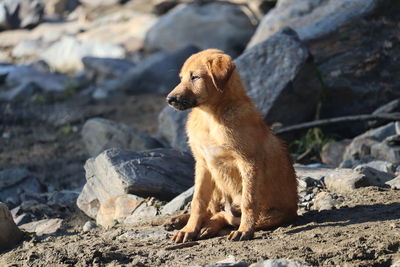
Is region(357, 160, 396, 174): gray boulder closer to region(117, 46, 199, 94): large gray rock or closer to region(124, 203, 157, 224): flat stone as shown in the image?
region(124, 203, 157, 224): flat stone

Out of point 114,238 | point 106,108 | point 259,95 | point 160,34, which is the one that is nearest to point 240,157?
point 114,238

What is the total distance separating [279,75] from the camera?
37.2 feet

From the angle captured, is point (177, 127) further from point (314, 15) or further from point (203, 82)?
point (203, 82)

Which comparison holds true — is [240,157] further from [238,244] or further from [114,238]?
[114,238]

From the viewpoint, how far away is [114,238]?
6781 millimetres

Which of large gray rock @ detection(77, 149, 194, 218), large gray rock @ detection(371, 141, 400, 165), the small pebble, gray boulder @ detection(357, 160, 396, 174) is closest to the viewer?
the small pebble

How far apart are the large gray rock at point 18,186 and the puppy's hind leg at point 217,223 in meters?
4.31

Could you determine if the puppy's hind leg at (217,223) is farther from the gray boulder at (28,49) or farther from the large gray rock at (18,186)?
the gray boulder at (28,49)

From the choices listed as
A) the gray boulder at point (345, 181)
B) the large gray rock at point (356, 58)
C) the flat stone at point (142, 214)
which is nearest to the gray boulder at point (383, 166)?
the gray boulder at point (345, 181)

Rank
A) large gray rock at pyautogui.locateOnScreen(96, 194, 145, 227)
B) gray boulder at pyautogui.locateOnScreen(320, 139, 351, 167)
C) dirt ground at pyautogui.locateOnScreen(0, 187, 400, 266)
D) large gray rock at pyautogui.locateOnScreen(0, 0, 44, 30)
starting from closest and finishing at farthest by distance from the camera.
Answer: dirt ground at pyautogui.locateOnScreen(0, 187, 400, 266) < large gray rock at pyautogui.locateOnScreen(96, 194, 145, 227) < gray boulder at pyautogui.locateOnScreen(320, 139, 351, 167) < large gray rock at pyautogui.locateOnScreen(0, 0, 44, 30)

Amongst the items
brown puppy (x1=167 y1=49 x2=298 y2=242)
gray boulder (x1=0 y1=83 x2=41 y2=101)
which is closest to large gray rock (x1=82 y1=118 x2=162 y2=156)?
brown puppy (x1=167 y1=49 x2=298 y2=242)

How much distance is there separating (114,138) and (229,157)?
5.64 m

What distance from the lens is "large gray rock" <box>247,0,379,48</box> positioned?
482 inches

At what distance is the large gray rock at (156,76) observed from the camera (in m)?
17.7
